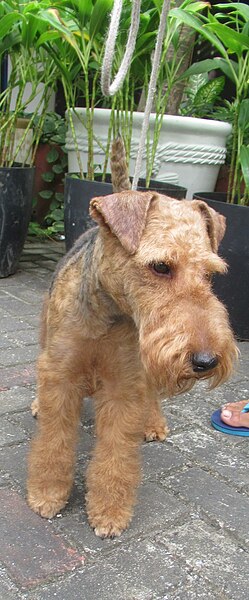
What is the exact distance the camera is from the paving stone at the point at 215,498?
2.01m

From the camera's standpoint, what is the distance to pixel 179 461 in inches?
93.1

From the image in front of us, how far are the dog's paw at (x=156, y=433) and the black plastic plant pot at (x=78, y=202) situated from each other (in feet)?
6.13

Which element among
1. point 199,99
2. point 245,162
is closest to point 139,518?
point 245,162

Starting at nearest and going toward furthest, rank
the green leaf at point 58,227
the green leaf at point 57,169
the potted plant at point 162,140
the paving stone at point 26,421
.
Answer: the paving stone at point 26,421 → the potted plant at point 162,140 → the green leaf at point 58,227 → the green leaf at point 57,169

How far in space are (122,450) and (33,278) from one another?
114 inches

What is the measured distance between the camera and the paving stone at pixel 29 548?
5.53ft

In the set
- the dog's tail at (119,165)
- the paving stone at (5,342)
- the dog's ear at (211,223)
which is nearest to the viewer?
the dog's ear at (211,223)

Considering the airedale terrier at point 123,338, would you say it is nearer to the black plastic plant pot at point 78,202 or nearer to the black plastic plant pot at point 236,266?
the black plastic plant pot at point 236,266

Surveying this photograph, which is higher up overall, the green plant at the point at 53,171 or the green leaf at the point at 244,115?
the green leaf at the point at 244,115

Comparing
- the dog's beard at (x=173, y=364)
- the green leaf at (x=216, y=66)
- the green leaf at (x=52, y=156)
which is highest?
the green leaf at (x=216, y=66)

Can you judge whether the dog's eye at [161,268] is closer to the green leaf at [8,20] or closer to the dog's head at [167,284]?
the dog's head at [167,284]

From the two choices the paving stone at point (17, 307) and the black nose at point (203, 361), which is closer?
the black nose at point (203, 361)

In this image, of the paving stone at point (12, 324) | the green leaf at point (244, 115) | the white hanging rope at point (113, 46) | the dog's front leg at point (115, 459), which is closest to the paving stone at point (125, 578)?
the dog's front leg at point (115, 459)

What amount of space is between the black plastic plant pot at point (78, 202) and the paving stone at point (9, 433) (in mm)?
1846
